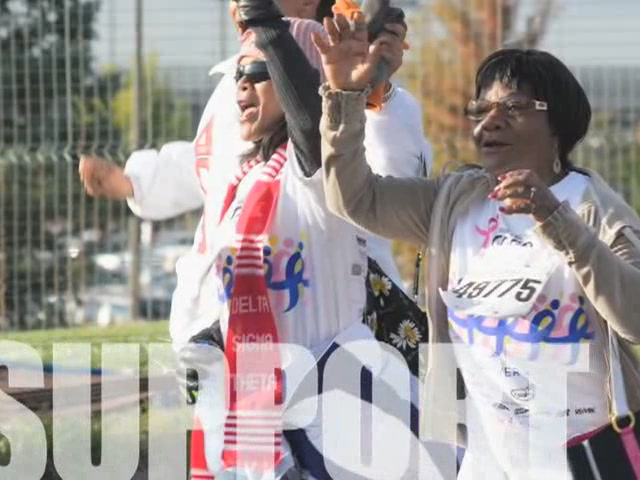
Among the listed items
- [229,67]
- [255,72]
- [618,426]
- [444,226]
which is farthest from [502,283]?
[229,67]

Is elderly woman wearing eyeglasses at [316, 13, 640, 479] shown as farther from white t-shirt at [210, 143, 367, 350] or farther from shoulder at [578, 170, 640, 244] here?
white t-shirt at [210, 143, 367, 350]

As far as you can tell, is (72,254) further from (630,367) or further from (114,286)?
(630,367)

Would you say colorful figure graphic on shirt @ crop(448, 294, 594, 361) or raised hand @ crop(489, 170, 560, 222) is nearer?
raised hand @ crop(489, 170, 560, 222)

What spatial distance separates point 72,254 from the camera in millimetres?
9586

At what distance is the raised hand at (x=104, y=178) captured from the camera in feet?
15.0

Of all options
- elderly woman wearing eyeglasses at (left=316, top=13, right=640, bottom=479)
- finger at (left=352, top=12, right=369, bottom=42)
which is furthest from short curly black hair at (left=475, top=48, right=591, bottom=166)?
finger at (left=352, top=12, right=369, bottom=42)

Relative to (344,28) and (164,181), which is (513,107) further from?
(164,181)

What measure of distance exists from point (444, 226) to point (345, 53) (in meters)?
0.46

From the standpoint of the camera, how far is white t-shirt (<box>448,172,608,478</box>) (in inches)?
138

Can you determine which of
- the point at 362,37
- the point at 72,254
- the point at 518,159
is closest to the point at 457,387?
the point at 518,159

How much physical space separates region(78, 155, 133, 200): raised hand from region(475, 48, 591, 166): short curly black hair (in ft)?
4.09

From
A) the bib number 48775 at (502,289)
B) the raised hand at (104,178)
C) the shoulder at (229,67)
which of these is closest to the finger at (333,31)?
the bib number 48775 at (502,289)

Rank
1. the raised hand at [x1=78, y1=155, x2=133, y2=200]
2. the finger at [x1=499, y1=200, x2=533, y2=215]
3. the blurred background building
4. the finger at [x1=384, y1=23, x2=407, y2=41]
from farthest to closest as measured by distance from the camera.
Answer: the blurred background building → the raised hand at [x1=78, y1=155, x2=133, y2=200] → the finger at [x1=384, y1=23, x2=407, y2=41] → the finger at [x1=499, y1=200, x2=533, y2=215]

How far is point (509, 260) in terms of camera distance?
3533mm
